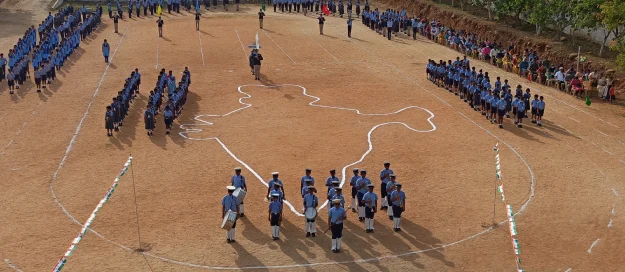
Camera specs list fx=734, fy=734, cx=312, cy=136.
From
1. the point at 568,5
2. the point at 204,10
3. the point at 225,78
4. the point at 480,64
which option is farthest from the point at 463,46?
the point at 204,10

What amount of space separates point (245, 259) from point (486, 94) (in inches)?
701

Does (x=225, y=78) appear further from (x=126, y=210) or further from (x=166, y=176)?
(x=126, y=210)

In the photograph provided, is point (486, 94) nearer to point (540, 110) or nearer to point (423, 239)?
point (540, 110)

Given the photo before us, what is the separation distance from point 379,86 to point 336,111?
17.5 feet

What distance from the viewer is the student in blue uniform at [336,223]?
67.5 feet

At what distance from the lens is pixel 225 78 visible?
41750 millimetres

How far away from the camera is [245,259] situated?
67.3 feet

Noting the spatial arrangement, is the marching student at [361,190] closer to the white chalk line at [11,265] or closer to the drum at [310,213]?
the drum at [310,213]

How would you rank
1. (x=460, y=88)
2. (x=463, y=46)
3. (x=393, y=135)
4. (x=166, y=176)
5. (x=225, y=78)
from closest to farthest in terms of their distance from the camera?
(x=166, y=176), (x=393, y=135), (x=460, y=88), (x=225, y=78), (x=463, y=46)

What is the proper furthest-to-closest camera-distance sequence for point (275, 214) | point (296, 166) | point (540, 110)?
point (540, 110)
point (296, 166)
point (275, 214)

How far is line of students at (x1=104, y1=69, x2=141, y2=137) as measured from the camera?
31719 mm

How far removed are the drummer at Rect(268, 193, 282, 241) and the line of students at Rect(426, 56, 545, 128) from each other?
48.7 feet

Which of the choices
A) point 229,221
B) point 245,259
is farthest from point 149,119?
point 245,259

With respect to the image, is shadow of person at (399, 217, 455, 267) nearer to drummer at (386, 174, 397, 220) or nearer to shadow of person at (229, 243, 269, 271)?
drummer at (386, 174, 397, 220)
